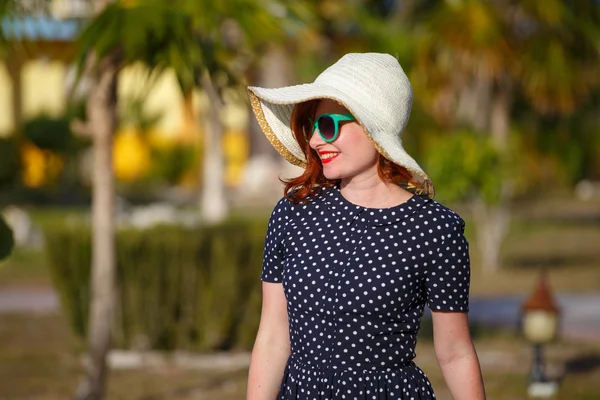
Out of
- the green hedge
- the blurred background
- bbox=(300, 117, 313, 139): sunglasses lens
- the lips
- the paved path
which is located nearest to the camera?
the lips

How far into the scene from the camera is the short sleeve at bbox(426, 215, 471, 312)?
131 inches

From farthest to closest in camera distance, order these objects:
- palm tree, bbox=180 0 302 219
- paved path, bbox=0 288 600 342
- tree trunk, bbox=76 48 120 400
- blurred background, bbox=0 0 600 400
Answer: paved path, bbox=0 288 600 342 → tree trunk, bbox=76 48 120 400 → blurred background, bbox=0 0 600 400 → palm tree, bbox=180 0 302 219

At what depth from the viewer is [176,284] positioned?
942cm

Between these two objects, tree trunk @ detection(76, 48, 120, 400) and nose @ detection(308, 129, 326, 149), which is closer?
nose @ detection(308, 129, 326, 149)

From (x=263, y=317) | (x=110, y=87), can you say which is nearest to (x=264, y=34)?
(x=110, y=87)

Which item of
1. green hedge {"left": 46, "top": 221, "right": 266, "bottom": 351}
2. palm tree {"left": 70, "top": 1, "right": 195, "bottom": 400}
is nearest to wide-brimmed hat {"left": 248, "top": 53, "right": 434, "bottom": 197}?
palm tree {"left": 70, "top": 1, "right": 195, "bottom": 400}

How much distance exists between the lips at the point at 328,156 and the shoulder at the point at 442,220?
283 millimetres

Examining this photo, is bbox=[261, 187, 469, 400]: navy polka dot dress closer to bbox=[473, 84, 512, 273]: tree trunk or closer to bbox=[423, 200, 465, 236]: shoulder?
bbox=[423, 200, 465, 236]: shoulder

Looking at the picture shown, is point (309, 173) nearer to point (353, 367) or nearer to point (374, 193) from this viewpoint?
point (374, 193)

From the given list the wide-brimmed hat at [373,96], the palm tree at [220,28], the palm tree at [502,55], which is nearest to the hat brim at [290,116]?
the wide-brimmed hat at [373,96]

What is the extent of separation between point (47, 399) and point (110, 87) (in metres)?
2.30

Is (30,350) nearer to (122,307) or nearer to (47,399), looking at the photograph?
(122,307)

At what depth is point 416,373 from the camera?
3.41 m

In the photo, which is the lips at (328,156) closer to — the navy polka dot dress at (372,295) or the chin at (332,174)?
the chin at (332,174)
